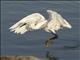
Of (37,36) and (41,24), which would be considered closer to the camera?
(41,24)

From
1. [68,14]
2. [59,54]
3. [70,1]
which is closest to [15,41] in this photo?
[59,54]

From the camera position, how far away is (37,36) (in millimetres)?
10297

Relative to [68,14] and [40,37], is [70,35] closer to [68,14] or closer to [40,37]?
→ [40,37]

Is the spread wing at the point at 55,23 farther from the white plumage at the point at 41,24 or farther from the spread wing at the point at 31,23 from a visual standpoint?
the spread wing at the point at 31,23

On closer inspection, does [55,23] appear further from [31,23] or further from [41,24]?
[31,23]

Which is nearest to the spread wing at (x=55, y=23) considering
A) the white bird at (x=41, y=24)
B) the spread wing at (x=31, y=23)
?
the white bird at (x=41, y=24)

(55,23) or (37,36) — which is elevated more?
(55,23)

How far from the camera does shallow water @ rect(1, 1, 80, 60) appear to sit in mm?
9445

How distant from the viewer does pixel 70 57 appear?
9328mm

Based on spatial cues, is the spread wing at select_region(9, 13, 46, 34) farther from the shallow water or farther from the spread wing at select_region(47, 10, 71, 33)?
the shallow water

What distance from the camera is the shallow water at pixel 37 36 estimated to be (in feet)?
31.0

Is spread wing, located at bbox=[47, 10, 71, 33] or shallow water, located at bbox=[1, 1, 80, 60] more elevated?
spread wing, located at bbox=[47, 10, 71, 33]

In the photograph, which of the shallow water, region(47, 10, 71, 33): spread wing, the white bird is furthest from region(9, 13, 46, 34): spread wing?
the shallow water

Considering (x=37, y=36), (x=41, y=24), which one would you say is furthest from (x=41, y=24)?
(x=37, y=36)
